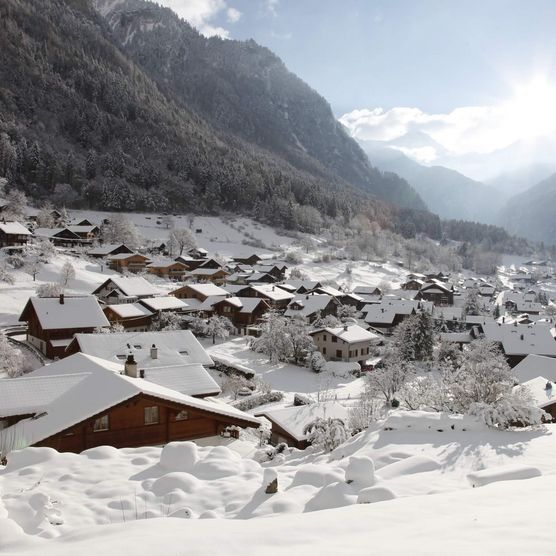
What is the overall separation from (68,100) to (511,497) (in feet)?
703

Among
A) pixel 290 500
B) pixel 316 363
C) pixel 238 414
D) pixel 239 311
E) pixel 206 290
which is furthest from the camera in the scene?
pixel 206 290

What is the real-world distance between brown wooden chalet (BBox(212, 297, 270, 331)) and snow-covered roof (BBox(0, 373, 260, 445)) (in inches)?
1870

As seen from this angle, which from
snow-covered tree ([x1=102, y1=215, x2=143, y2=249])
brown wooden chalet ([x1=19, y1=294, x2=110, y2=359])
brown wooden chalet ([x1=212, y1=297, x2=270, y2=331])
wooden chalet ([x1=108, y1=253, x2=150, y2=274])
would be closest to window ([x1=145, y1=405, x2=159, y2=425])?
brown wooden chalet ([x1=19, y1=294, x2=110, y2=359])

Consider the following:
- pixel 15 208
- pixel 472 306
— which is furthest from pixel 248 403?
pixel 15 208

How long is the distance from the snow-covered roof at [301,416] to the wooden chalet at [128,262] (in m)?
64.9

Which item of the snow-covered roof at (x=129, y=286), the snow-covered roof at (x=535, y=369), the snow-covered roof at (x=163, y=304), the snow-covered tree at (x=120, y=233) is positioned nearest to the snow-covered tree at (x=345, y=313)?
the snow-covered roof at (x=163, y=304)

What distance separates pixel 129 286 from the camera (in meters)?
64.8

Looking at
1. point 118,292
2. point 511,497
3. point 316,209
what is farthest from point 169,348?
point 316,209

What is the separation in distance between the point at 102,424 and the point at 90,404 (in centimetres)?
90

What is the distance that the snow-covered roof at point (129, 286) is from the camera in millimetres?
63438

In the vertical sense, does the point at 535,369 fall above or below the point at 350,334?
below

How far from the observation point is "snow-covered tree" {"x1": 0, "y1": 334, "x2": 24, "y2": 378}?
34094 mm

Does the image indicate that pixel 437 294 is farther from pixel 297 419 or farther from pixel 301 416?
pixel 297 419

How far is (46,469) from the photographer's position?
10.3 meters
